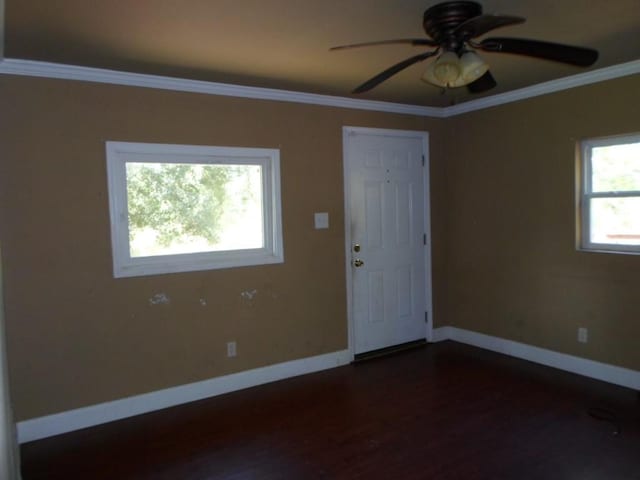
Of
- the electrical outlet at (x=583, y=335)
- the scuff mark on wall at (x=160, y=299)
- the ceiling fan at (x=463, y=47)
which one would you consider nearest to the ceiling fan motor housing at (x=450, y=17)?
the ceiling fan at (x=463, y=47)

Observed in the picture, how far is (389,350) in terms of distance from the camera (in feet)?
14.4

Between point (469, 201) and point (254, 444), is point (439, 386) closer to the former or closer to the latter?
point (254, 444)

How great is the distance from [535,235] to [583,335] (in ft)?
2.93

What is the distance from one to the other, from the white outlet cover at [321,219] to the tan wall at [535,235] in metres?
1.48

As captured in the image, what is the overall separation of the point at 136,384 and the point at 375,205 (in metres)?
2.52

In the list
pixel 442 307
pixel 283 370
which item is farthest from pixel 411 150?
pixel 283 370

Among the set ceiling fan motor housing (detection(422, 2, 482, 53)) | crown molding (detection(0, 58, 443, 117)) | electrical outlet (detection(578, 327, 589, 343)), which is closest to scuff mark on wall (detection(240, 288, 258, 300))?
crown molding (detection(0, 58, 443, 117))

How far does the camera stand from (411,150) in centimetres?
447

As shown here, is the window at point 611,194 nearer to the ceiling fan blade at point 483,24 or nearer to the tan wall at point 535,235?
the tan wall at point 535,235

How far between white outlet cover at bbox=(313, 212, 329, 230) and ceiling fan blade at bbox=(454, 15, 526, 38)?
7.21ft

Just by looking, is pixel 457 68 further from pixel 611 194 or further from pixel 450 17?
pixel 611 194

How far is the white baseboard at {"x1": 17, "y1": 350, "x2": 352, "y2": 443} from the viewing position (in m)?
2.90

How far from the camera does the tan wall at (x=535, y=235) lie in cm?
339

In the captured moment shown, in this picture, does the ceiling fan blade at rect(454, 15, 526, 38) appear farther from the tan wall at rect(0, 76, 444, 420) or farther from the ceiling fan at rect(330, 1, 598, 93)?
the tan wall at rect(0, 76, 444, 420)
